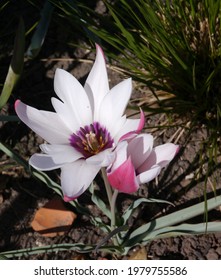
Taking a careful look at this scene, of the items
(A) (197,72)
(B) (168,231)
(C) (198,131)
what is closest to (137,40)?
(A) (197,72)

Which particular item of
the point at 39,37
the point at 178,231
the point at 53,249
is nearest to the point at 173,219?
the point at 178,231

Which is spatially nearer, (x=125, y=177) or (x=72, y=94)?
(x=125, y=177)

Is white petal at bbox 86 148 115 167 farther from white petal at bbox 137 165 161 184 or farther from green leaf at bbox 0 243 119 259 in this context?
green leaf at bbox 0 243 119 259

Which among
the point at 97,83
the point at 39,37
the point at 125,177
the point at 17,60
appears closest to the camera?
the point at 125,177

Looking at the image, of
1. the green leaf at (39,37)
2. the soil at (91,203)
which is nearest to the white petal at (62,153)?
the soil at (91,203)

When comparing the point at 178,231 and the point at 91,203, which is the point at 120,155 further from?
the point at 91,203

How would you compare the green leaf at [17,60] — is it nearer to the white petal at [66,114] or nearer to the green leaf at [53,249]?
the white petal at [66,114]
